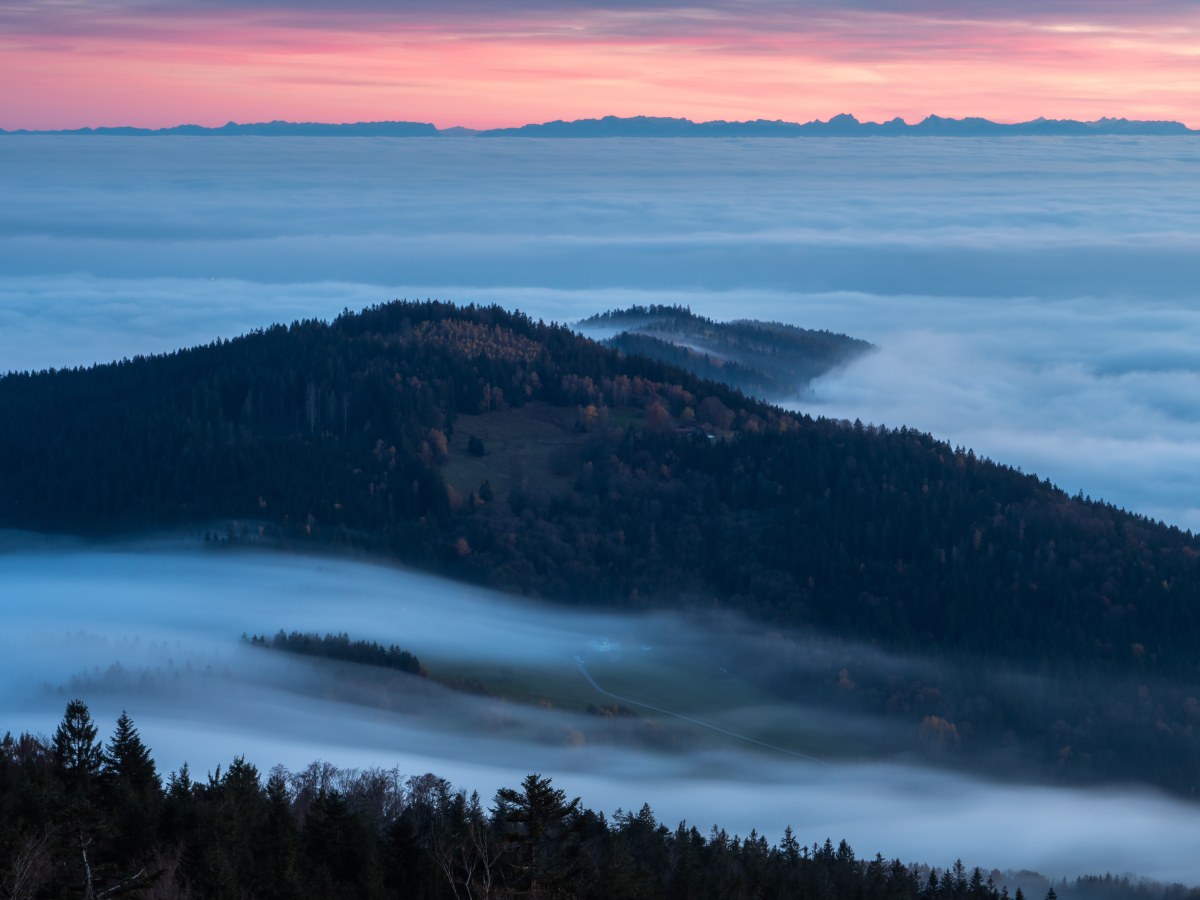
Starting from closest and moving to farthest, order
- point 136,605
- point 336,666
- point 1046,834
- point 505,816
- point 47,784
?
1. point 505,816
2. point 47,784
3. point 1046,834
4. point 336,666
5. point 136,605

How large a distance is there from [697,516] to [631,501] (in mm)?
7794

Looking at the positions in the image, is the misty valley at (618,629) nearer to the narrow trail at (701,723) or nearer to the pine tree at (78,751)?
the pine tree at (78,751)

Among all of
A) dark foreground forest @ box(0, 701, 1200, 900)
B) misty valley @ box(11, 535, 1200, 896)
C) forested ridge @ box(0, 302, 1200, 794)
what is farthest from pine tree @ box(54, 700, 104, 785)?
forested ridge @ box(0, 302, 1200, 794)

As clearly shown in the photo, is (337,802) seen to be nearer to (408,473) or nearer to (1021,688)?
(1021,688)

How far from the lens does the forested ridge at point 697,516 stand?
146 metres

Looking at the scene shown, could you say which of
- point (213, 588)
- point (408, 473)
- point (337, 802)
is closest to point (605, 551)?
point (408, 473)

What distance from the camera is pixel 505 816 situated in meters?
33.7

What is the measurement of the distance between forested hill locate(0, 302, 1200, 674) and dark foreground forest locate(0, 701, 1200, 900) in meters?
81.8

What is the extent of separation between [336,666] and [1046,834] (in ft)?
200

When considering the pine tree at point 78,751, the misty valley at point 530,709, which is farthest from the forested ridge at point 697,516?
the pine tree at point 78,751

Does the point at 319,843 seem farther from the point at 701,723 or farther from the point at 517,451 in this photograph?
the point at 517,451

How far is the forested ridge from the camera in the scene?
146 m

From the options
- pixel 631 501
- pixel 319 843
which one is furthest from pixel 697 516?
pixel 319 843

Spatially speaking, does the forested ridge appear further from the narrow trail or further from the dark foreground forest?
the dark foreground forest
